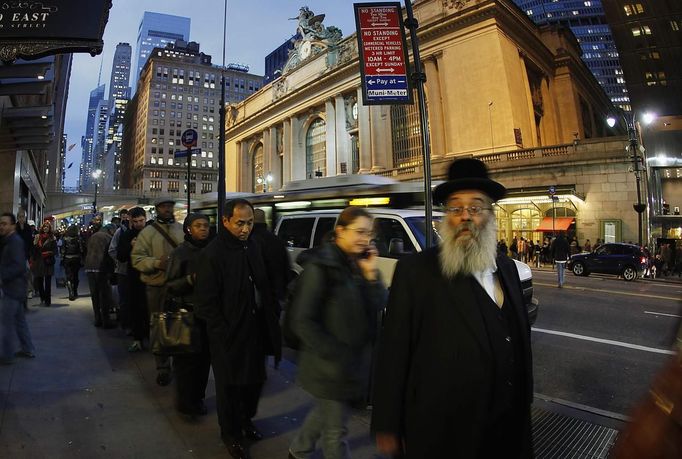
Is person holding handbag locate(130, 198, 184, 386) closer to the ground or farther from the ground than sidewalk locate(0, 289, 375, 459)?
farther from the ground

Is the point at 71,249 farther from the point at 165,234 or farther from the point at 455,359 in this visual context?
the point at 455,359

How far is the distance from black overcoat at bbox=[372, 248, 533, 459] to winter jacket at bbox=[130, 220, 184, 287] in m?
3.67

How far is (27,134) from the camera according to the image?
13.3 meters

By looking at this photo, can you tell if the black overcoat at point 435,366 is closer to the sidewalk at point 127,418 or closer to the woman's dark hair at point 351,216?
the woman's dark hair at point 351,216

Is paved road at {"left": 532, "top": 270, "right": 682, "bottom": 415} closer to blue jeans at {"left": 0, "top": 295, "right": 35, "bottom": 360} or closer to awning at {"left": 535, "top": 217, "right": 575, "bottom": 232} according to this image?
blue jeans at {"left": 0, "top": 295, "right": 35, "bottom": 360}

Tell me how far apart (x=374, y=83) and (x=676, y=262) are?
984 inches

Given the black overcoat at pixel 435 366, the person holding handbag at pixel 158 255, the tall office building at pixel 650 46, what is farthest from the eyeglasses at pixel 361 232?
the tall office building at pixel 650 46

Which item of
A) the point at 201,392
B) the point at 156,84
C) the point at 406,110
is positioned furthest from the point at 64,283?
the point at 156,84

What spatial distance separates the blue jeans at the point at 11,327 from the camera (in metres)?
5.23

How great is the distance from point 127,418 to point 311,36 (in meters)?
55.8

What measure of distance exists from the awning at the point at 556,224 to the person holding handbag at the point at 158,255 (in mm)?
24915

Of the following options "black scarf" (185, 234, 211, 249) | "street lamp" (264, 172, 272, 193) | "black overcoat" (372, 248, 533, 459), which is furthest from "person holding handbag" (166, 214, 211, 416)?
"street lamp" (264, 172, 272, 193)

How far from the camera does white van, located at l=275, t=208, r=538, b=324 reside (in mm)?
6258

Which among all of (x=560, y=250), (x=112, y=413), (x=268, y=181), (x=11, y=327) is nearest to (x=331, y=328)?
(x=112, y=413)
